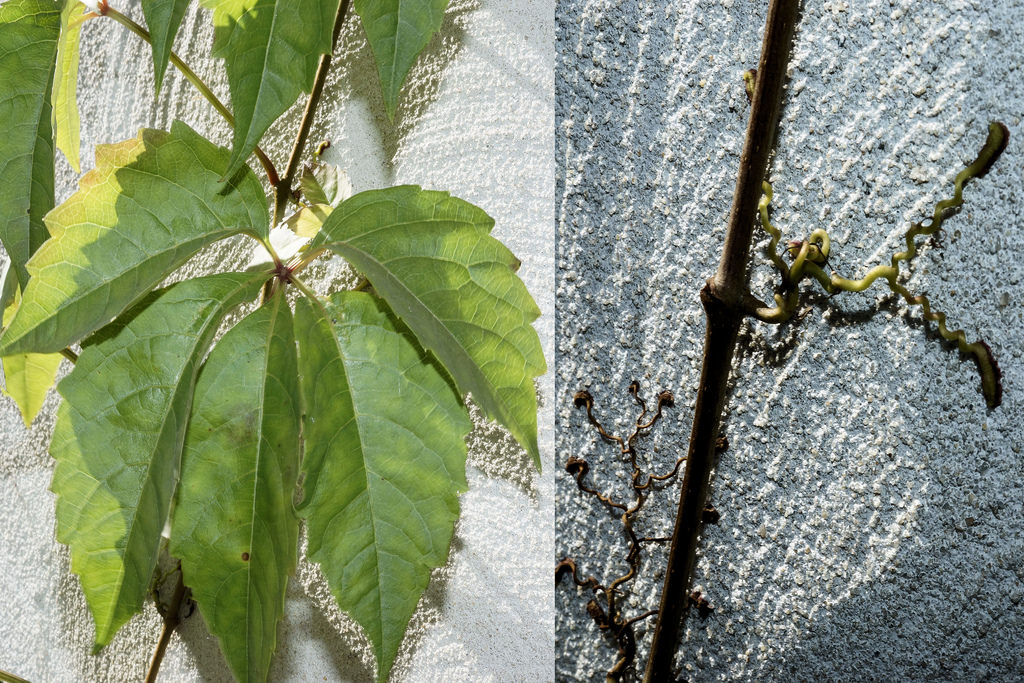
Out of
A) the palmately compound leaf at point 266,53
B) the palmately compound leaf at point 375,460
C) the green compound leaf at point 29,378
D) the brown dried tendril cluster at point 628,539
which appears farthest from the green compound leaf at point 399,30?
the green compound leaf at point 29,378

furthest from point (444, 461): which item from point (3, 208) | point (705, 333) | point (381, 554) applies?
point (3, 208)

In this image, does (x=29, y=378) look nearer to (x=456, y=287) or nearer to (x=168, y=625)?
(x=168, y=625)

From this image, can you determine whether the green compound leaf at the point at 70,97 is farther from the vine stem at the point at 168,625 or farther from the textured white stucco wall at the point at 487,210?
the vine stem at the point at 168,625

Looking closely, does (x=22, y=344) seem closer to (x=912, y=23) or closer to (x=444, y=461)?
(x=444, y=461)

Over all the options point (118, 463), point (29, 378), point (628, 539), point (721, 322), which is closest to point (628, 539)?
point (628, 539)

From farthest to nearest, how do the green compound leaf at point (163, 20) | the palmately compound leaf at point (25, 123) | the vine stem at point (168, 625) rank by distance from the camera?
the vine stem at point (168, 625) → the palmately compound leaf at point (25, 123) → the green compound leaf at point (163, 20)

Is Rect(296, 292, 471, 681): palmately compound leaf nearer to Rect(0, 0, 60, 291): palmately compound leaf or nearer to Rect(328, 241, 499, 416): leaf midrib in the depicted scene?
Rect(328, 241, 499, 416): leaf midrib

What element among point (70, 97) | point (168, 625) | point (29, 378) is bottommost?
point (168, 625)
